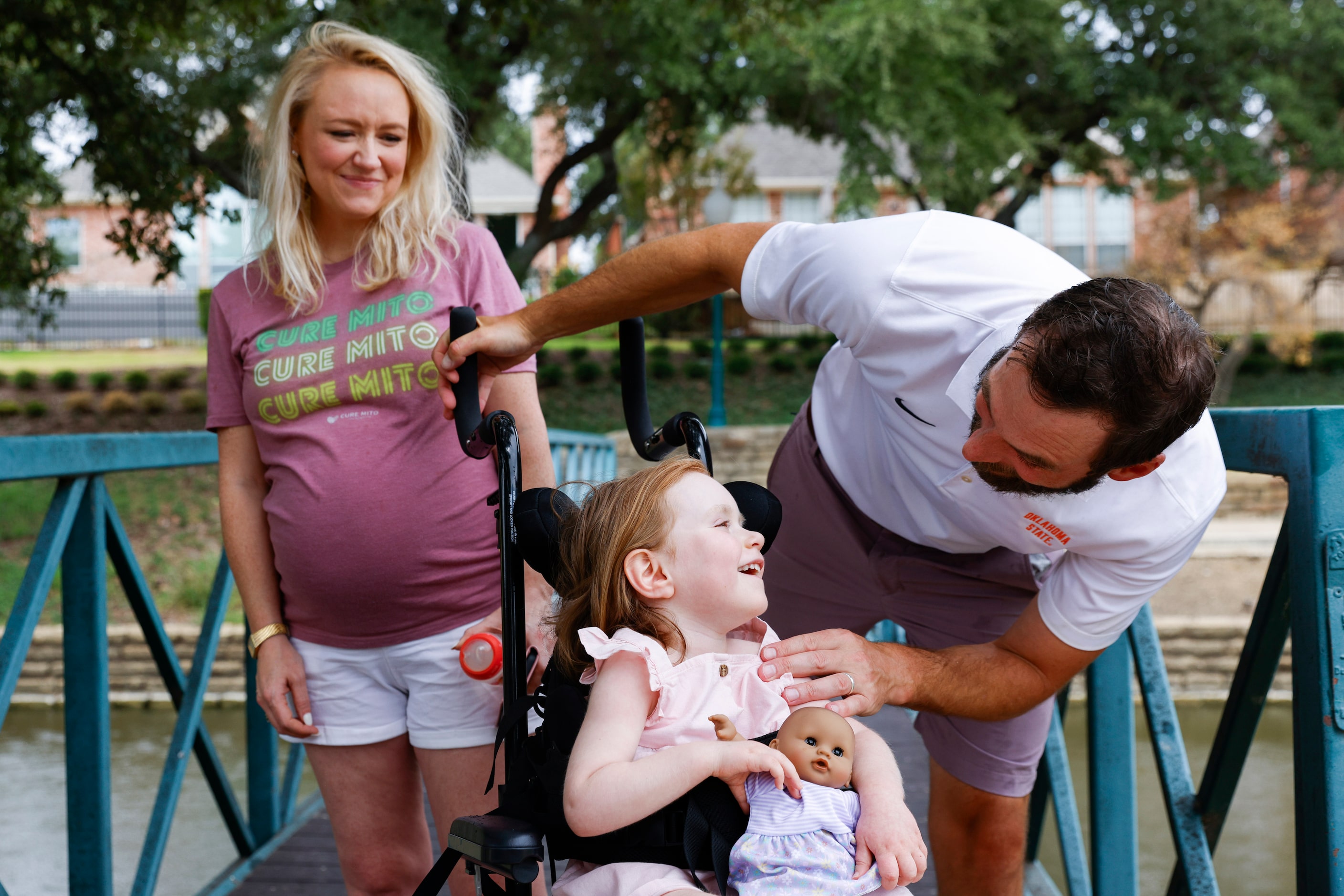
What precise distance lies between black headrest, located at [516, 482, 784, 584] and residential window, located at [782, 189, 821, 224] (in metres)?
29.5

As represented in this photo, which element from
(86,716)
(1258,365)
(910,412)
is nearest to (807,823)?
(910,412)

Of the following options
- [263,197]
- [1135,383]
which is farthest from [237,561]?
[1135,383]

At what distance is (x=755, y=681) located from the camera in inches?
64.9

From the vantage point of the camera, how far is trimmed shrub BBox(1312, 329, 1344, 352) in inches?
738

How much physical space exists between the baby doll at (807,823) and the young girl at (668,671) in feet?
0.07

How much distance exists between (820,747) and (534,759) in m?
0.44

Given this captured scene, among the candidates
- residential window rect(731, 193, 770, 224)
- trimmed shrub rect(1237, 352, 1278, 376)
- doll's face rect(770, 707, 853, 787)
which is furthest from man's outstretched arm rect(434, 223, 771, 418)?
residential window rect(731, 193, 770, 224)

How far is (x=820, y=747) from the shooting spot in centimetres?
148

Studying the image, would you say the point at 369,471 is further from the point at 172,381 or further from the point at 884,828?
the point at 172,381

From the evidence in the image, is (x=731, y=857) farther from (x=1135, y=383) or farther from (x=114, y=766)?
(x=114, y=766)

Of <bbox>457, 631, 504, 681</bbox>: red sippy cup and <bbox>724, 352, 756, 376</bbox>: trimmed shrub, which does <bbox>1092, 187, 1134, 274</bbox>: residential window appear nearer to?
<bbox>724, 352, 756, 376</bbox>: trimmed shrub

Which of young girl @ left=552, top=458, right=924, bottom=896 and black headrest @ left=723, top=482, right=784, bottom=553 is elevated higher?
black headrest @ left=723, top=482, right=784, bottom=553

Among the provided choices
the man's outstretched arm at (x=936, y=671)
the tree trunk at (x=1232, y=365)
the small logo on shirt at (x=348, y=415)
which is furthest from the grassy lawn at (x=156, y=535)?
the tree trunk at (x=1232, y=365)

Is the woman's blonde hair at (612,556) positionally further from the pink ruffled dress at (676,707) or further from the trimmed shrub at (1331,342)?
the trimmed shrub at (1331,342)
